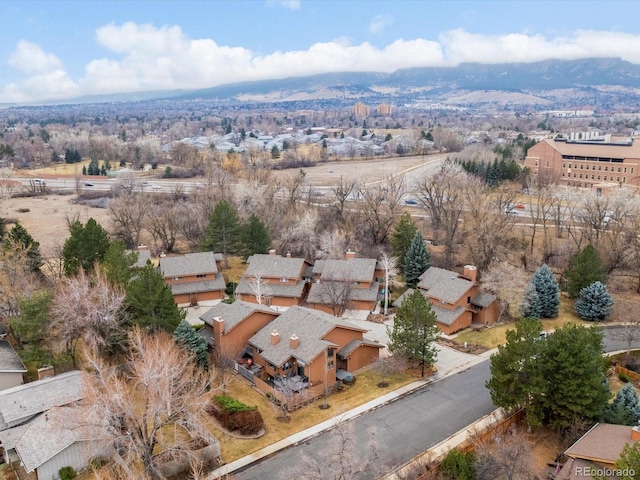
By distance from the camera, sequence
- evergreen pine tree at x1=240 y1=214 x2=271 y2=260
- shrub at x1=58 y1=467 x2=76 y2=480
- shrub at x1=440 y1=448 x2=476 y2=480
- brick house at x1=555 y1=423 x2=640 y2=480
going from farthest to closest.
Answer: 1. evergreen pine tree at x1=240 y1=214 x2=271 y2=260
2. shrub at x1=58 y1=467 x2=76 y2=480
3. shrub at x1=440 y1=448 x2=476 y2=480
4. brick house at x1=555 y1=423 x2=640 y2=480

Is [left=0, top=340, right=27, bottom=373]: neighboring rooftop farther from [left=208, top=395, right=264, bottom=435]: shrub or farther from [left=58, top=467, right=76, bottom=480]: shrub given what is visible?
[left=208, top=395, right=264, bottom=435]: shrub

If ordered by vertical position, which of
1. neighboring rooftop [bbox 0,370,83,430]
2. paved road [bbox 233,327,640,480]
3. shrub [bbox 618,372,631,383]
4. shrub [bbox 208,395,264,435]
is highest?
neighboring rooftop [bbox 0,370,83,430]

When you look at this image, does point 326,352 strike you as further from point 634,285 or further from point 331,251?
point 634,285

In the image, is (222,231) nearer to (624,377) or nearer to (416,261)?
(416,261)

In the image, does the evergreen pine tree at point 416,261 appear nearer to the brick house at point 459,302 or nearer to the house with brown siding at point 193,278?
the brick house at point 459,302

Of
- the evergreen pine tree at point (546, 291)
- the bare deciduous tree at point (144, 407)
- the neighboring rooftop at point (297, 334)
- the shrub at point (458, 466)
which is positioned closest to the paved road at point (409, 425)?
the shrub at point (458, 466)

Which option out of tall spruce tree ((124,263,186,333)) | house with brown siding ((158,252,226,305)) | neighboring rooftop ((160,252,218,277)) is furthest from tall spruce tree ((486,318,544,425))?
neighboring rooftop ((160,252,218,277))

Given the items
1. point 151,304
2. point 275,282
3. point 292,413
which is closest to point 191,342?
point 151,304
